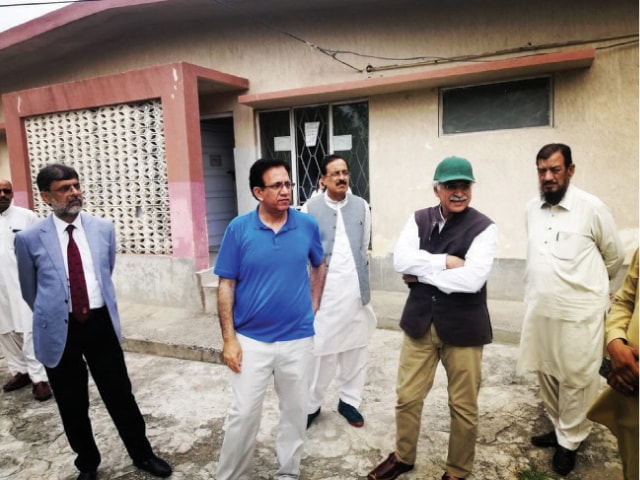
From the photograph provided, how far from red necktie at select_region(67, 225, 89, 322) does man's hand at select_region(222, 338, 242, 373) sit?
0.92 meters

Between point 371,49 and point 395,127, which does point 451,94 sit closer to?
point 395,127

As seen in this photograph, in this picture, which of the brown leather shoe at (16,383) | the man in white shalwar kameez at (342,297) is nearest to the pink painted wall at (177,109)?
the brown leather shoe at (16,383)

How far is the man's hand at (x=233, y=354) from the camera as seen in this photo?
2.38 metres

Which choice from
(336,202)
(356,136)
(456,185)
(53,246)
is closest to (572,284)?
(456,185)

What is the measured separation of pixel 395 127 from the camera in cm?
598

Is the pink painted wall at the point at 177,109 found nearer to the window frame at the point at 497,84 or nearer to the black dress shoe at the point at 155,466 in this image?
the window frame at the point at 497,84

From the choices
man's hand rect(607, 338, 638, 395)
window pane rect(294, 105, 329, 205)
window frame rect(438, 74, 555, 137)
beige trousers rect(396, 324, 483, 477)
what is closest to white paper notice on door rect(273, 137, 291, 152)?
window pane rect(294, 105, 329, 205)

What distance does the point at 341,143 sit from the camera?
635 cm

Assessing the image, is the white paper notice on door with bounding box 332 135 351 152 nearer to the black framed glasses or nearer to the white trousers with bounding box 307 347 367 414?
the white trousers with bounding box 307 347 367 414

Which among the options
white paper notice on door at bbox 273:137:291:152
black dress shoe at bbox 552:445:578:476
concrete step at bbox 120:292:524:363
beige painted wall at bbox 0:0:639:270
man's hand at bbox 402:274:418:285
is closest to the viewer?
man's hand at bbox 402:274:418:285

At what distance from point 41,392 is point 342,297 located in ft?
9.00

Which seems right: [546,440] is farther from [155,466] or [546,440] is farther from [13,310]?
[13,310]

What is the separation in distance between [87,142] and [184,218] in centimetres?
185

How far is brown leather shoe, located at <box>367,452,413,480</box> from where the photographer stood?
8.59 ft
